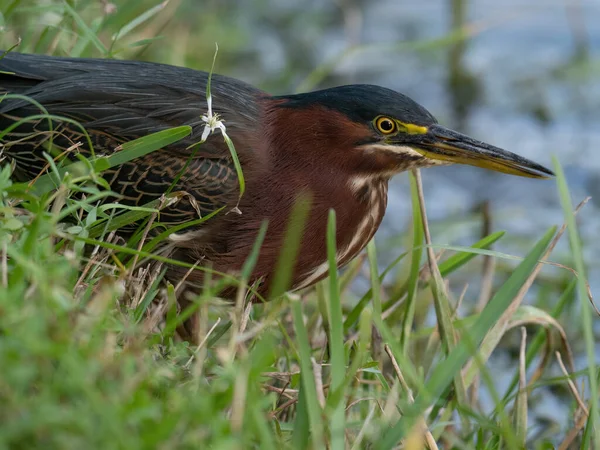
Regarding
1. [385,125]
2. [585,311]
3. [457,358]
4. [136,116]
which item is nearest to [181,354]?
[457,358]

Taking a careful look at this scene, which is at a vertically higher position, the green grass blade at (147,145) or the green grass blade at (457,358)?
the green grass blade at (147,145)

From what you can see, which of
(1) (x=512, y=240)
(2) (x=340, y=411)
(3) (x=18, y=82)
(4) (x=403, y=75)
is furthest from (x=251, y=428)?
(4) (x=403, y=75)

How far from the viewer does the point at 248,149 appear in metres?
3.43

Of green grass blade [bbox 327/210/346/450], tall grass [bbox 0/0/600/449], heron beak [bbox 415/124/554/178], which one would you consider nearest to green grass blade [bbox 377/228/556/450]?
tall grass [bbox 0/0/600/449]

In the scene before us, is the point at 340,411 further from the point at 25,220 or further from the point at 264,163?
the point at 264,163

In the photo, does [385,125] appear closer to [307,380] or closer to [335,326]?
[335,326]

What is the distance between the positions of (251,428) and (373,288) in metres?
1.18

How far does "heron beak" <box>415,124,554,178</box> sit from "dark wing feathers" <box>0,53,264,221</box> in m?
0.63

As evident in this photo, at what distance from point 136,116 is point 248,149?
15.8 inches

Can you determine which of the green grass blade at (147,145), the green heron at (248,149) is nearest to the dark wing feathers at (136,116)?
the green heron at (248,149)

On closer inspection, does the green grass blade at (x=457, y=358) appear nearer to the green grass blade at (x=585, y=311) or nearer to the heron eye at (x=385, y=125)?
the green grass blade at (x=585, y=311)

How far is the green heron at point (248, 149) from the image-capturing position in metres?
3.35

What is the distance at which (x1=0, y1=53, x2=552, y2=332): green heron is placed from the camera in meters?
3.35

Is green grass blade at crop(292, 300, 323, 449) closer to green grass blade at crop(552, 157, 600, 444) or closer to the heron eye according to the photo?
green grass blade at crop(552, 157, 600, 444)
